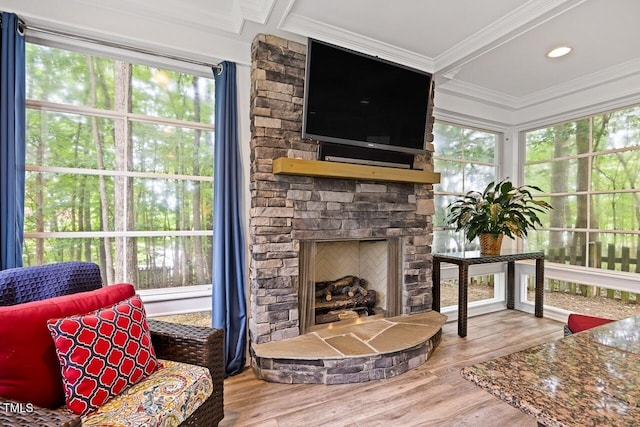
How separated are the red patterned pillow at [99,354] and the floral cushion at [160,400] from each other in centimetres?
5

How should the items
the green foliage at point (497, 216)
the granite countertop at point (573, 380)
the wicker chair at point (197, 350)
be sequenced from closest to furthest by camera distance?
the granite countertop at point (573, 380)
the wicker chair at point (197, 350)
the green foliage at point (497, 216)

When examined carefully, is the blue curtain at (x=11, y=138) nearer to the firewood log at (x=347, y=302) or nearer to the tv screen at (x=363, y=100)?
the tv screen at (x=363, y=100)

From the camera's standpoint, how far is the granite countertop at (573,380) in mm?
629

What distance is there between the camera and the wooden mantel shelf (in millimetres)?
2273

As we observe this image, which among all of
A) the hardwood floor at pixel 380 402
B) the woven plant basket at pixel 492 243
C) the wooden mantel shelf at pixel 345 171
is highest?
the wooden mantel shelf at pixel 345 171

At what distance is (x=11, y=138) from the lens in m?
1.84

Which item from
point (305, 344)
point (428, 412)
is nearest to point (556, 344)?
point (428, 412)

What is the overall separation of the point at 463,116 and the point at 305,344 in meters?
3.00

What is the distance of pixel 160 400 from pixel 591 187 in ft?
13.9

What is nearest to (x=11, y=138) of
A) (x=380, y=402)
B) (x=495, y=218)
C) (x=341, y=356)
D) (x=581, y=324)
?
(x=341, y=356)

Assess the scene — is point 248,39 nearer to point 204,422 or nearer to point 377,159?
point 377,159

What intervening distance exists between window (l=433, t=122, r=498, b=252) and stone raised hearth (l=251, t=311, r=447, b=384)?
139 centimetres

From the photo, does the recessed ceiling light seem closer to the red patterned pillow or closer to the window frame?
the window frame

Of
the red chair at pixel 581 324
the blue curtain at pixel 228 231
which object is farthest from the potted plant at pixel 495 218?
the blue curtain at pixel 228 231
